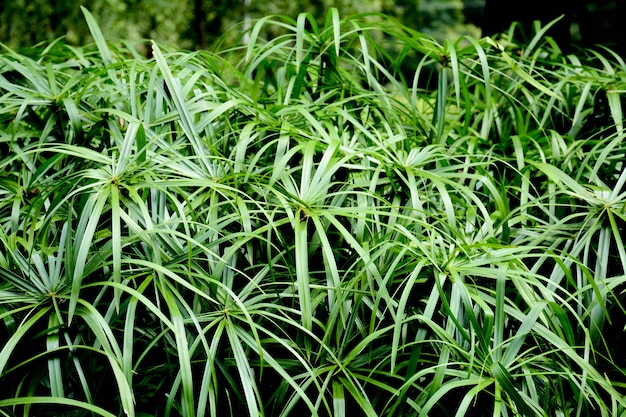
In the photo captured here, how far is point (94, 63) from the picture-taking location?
1.77 m

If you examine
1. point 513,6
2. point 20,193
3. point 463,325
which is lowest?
point 463,325

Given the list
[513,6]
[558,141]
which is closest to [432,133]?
[558,141]

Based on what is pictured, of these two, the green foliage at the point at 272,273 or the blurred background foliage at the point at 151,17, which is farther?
the blurred background foliage at the point at 151,17

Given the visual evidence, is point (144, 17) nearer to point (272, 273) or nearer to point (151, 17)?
point (151, 17)

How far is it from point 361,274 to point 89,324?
475 mm

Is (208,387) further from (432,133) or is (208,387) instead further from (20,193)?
(432,133)

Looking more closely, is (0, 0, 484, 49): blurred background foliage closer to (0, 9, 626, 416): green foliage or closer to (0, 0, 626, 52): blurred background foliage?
(0, 0, 626, 52): blurred background foliage

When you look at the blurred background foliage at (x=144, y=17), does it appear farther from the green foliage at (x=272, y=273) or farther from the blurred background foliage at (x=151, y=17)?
the green foliage at (x=272, y=273)

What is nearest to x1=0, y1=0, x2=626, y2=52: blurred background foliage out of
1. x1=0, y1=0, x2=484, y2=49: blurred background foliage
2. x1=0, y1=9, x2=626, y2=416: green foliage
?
x1=0, y1=0, x2=484, y2=49: blurred background foliage

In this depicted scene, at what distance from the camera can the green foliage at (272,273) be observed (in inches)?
40.1

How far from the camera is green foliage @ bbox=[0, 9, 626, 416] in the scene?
1.02 m

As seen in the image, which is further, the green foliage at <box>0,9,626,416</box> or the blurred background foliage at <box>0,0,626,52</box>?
the blurred background foliage at <box>0,0,626,52</box>

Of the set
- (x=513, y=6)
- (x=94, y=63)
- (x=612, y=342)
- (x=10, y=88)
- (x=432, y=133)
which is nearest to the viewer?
(x=612, y=342)

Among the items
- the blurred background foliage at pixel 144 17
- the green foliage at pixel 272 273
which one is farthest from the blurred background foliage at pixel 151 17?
the green foliage at pixel 272 273
